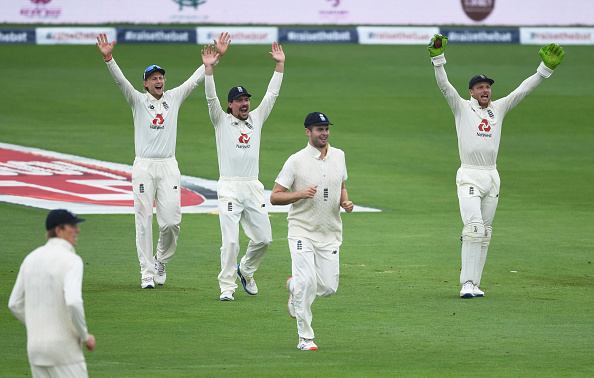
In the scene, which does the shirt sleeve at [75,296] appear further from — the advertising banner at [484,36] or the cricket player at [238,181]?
the advertising banner at [484,36]

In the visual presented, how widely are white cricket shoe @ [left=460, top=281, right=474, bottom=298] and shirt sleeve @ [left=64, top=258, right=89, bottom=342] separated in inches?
261

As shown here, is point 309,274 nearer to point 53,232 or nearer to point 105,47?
point 53,232

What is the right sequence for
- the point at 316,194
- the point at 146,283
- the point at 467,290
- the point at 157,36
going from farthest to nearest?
1. the point at 157,36
2. the point at 146,283
3. the point at 467,290
4. the point at 316,194

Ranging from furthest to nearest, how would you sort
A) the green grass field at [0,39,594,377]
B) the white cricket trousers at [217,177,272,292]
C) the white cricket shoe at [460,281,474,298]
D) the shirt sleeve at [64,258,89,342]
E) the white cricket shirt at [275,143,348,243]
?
the white cricket shoe at [460,281,474,298]
the white cricket trousers at [217,177,272,292]
the white cricket shirt at [275,143,348,243]
the green grass field at [0,39,594,377]
the shirt sleeve at [64,258,89,342]

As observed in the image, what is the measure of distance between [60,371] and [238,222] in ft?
19.3

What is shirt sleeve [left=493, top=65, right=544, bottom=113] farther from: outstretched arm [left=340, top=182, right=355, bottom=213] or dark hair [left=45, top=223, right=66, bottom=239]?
dark hair [left=45, top=223, right=66, bottom=239]

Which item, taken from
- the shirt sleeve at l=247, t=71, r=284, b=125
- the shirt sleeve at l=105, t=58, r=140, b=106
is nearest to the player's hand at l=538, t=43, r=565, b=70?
the shirt sleeve at l=247, t=71, r=284, b=125

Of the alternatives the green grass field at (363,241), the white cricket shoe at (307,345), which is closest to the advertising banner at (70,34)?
the green grass field at (363,241)

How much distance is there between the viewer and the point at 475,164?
12.7 meters

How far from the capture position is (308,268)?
9.70 metres

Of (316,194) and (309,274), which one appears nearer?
(309,274)

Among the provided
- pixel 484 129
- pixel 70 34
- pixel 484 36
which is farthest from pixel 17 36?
pixel 484 129

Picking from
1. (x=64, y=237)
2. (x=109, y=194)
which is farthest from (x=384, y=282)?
(x=109, y=194)

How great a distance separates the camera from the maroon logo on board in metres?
43.5
